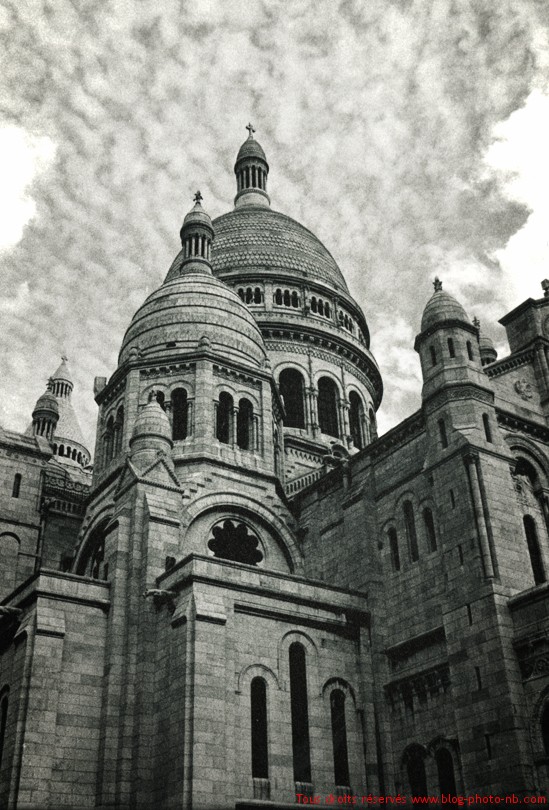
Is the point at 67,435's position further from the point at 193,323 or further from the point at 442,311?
the point at 442,311

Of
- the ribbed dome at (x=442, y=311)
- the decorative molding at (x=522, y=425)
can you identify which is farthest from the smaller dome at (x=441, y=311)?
the decorative molding at (x=522, y=425)

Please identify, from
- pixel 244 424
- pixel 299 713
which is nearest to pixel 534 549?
pixel 299 713

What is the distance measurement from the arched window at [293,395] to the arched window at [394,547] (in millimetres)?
17530

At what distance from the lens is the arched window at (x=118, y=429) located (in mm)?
37906

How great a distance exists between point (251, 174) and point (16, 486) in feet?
128

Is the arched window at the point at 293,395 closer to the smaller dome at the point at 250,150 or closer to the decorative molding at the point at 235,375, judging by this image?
the decorative molding at the point at 235,375

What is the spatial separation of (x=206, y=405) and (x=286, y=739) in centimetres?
1449

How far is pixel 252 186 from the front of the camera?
69.1 meters

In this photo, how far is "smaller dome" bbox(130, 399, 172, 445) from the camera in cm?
3466

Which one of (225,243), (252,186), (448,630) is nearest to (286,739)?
(448,630)

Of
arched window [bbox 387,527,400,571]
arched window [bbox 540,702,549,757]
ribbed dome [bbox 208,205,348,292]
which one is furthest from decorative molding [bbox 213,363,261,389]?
arched window [bbox 540,702,549,757]

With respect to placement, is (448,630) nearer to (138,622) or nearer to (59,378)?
(138,622)

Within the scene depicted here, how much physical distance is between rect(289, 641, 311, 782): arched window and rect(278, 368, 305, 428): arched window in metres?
21.5

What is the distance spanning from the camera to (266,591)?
29406 mm
